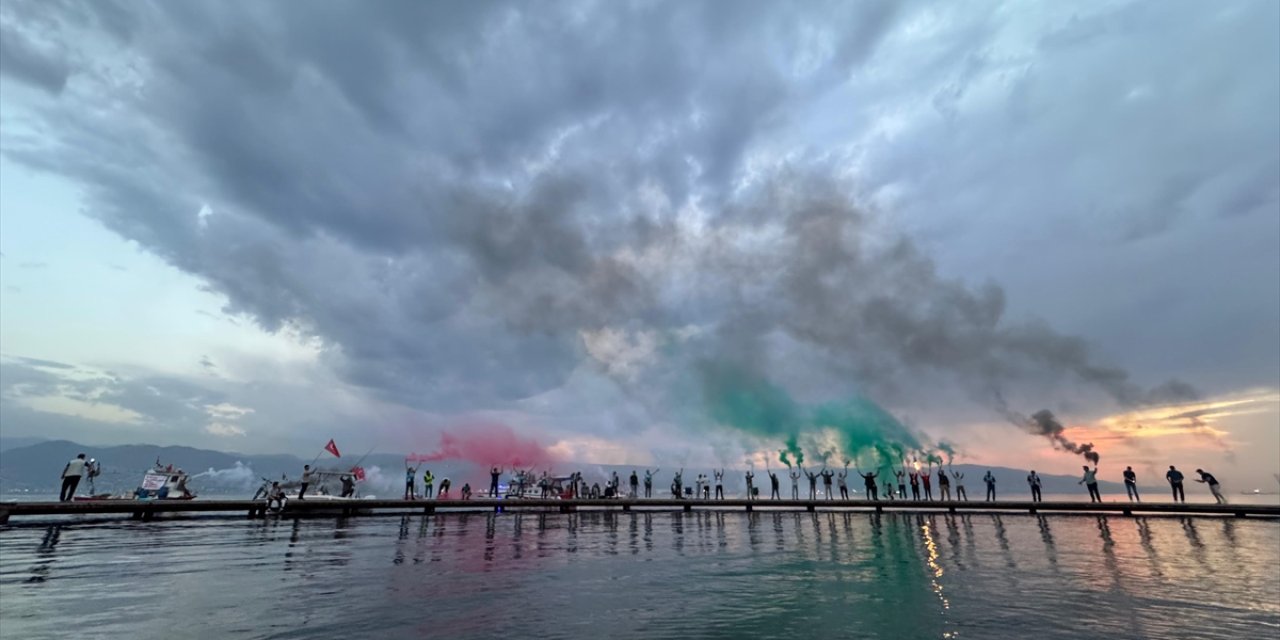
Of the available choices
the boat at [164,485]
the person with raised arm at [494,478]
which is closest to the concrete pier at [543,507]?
the boat at [164,485]

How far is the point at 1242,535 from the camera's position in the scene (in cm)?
2555

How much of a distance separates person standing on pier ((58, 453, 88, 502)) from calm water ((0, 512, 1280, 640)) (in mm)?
3872

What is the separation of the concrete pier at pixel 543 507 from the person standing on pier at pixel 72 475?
904mm

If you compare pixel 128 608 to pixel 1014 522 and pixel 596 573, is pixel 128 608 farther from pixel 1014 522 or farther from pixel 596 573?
pixel 1014 522

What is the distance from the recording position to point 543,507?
154ft

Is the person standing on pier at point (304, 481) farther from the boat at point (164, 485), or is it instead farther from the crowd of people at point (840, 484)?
the boat at point (164, 485)

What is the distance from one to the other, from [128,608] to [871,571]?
61.2 ft

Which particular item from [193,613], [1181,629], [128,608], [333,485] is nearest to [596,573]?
[193,613]

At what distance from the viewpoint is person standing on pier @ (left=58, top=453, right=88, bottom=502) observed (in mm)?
29823

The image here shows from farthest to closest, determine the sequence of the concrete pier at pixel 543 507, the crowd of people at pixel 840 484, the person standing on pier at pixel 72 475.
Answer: the crowd of people at pixel 840 484, the concrete pier at pixel 543 507, the person standing on pier at pixel 72 475

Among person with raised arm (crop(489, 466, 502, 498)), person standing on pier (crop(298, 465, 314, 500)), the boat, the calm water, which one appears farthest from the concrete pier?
the calm water

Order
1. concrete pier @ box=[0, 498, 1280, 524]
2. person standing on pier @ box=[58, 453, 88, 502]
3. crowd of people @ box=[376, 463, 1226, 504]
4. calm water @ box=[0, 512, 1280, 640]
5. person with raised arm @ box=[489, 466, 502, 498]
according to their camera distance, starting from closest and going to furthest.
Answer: calm water @ box=[0, 512, 1280, 640] → person standing on pier @ box=[58, 453, 88, 502] → concrete pier @ box=[0, 498, 1280, 524] → crowd of people @ box=[376, 463, 1226, 504] → person with raised arm @ box=[489, 466, 502, 498]

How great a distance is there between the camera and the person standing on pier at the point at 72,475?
29.8 metres

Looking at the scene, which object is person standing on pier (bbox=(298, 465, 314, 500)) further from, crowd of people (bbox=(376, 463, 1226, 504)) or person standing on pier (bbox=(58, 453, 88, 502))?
person standing on pier (bbox=(58, 453, 88, 502))
